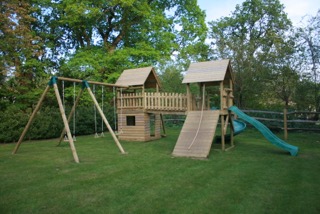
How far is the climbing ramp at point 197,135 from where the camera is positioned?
923cm

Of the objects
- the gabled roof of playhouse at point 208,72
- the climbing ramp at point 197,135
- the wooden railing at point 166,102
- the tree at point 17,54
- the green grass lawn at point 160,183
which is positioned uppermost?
the tree at point 17,54

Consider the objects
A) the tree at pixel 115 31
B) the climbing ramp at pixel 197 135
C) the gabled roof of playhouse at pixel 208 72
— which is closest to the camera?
the climbing ramp at pixel 197 135

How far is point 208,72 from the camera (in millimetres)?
11266

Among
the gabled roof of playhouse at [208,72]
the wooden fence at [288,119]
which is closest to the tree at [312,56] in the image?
the wooden fence at [288,119]

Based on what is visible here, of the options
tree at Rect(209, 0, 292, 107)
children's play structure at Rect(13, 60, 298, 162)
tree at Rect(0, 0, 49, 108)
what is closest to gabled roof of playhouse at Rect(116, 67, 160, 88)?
children's play structure at Rect(13, 60, 298, 162)

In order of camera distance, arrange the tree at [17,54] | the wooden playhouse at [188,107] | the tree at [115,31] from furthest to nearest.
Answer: the tree at [115,31] → the tree at [17,54] → the wooden playhouse at [188,107]

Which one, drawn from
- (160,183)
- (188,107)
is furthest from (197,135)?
(160,183)

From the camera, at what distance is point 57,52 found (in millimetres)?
21938

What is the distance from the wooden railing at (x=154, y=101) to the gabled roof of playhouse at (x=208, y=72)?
172 cm

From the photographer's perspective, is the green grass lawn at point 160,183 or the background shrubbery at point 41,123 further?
the background shrubbery at point 41,123

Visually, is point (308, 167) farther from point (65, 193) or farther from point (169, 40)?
point (169, 40)

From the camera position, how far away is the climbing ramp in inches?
364

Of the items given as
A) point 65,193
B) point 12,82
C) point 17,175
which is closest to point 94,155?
point 17,175

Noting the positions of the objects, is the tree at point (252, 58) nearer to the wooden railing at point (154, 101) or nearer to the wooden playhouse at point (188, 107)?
the wooden playhouse at point (188, 107)
